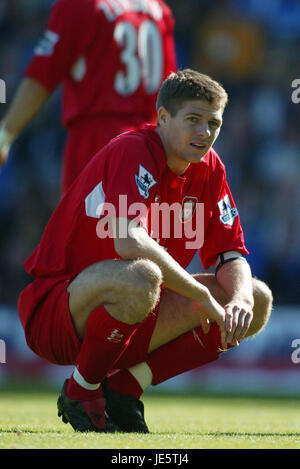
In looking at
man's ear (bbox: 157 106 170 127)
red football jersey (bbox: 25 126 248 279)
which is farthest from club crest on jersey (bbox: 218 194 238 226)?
man's ear (bbox: 157 106 170 127)

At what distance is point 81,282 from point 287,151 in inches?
294

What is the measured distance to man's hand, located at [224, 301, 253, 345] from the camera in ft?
11.4

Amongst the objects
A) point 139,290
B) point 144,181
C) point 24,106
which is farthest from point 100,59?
point 139,290

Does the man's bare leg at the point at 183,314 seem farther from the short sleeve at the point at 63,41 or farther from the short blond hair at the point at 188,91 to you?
the short sleeve at the point at 63,41

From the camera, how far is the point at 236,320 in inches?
137

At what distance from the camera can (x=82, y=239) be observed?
3756mm

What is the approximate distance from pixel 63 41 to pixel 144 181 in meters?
1.73

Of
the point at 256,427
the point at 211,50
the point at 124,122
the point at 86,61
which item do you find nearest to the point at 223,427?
the point at 256,427

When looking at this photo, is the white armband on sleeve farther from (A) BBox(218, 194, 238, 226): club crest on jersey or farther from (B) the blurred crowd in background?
(B) the blurred crowd in background

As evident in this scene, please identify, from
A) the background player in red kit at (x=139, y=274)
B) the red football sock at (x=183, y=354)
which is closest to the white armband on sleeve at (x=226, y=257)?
the background player in red kit at (x=139, y=274)

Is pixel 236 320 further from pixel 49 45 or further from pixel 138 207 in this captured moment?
pixel 49 45

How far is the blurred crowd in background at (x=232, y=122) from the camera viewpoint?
10414mm

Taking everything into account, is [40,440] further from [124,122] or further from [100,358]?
[124,122]

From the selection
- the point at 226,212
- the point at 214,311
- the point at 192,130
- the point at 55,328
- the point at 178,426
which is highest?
the point at 192,130
